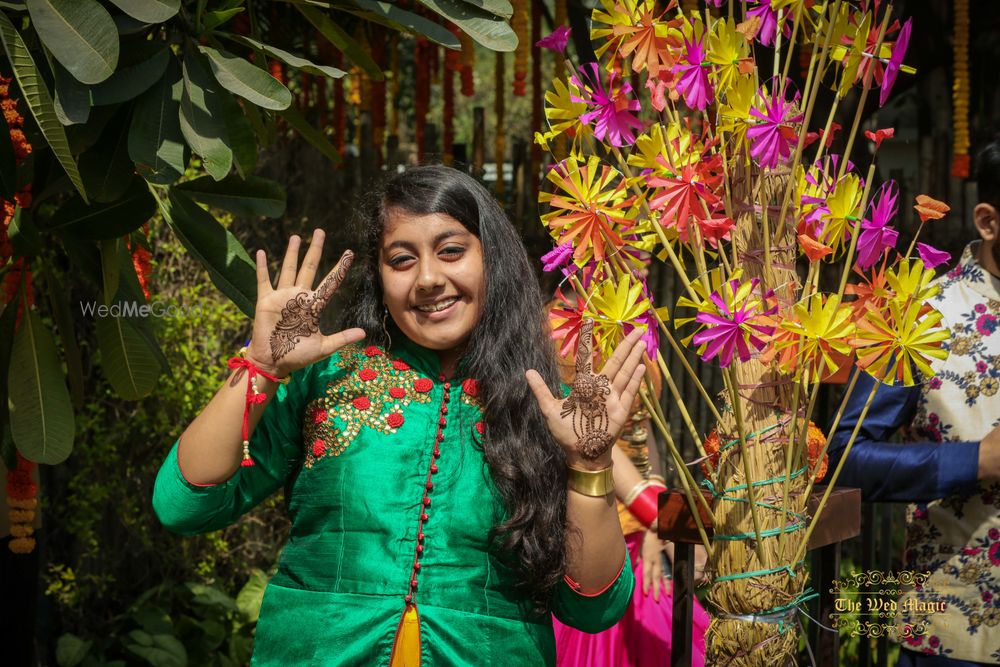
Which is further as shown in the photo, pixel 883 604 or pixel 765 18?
pixel 883 604

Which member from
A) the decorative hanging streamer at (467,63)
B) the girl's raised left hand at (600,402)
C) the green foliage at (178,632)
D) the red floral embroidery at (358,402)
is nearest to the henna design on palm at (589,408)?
the girl's raised left hand at (600,402)

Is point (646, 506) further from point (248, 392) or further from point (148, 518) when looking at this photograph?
point (148, 518)

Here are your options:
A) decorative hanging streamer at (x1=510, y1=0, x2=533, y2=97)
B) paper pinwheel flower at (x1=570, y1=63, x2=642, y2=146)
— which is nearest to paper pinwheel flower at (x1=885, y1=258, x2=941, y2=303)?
paper pinwheel flower at (x1=570, y1=63, x2=642, y2=146)

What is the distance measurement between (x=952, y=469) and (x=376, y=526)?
108 cm

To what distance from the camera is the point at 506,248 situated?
179cm

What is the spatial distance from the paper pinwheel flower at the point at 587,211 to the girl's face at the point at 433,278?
0.24m

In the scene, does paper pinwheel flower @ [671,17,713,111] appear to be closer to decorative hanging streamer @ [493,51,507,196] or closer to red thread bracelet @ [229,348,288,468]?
red thread bracelet @ [229,348,288,468]

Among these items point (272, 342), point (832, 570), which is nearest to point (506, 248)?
point (272, 342)

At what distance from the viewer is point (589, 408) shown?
1.52 m

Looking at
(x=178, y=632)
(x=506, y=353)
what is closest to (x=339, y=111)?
(x=178, y=632)

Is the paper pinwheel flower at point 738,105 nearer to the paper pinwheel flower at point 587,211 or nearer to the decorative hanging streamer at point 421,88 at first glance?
the paper pinwheel flower at point 587,211

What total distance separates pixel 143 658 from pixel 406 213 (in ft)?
8.65

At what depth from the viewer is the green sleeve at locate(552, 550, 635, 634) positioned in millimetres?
1646

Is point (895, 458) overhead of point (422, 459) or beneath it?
beneath
